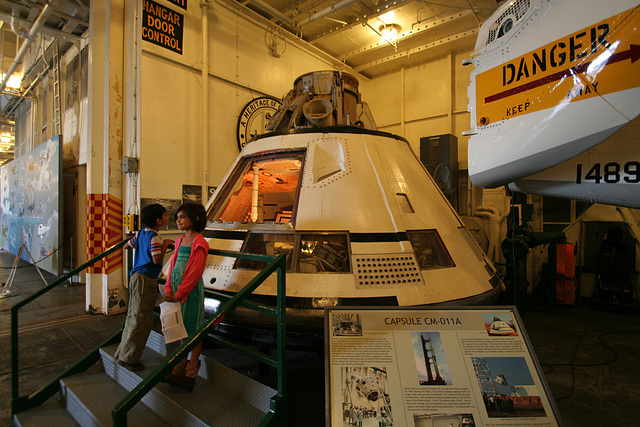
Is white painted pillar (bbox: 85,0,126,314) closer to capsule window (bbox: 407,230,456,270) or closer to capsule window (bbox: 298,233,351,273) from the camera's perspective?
capsule window (bbox: 298,233,351,273)

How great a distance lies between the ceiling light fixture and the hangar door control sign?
4.13 meters

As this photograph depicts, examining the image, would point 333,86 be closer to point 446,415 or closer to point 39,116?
point 446,415

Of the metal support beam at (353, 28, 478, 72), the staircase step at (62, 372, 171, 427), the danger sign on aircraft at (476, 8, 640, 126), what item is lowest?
the staircase step at (62, 372, 171, 427)

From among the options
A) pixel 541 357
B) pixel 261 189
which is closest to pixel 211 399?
pixel 541 357

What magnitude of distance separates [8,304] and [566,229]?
10067mm

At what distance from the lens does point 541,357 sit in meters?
3.57

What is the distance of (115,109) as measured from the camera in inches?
194

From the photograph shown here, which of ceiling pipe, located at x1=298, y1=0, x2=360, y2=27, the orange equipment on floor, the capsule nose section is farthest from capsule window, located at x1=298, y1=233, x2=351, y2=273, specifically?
ceiling pipe, located at x1=298, y1=0, x2=360, y2=27

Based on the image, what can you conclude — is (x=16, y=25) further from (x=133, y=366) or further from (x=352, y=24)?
(x=133, y=366)

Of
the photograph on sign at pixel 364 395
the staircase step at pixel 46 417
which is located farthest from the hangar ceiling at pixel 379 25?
the staircase step at pixel 46 417

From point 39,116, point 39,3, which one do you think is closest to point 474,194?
point 39,3

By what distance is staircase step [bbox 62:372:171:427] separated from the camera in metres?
2.08

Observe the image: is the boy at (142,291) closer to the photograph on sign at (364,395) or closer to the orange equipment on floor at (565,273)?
the photograph on sign at (364,395)

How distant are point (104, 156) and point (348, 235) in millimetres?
4163
